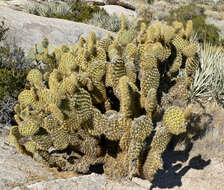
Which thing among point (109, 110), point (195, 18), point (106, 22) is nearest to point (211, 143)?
point (109, 110)

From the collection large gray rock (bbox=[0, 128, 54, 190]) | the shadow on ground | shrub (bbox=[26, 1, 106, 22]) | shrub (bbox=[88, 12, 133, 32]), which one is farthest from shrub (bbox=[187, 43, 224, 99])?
shrub (bbox=[26, 1, 106, 22])

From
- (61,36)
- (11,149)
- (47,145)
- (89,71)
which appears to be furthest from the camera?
(61,36)

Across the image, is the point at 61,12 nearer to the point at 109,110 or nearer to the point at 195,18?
the point at 109,110

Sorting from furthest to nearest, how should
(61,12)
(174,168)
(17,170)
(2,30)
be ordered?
1. (61,12)
2. (2,30)
3. (174,168)
4. (17,170)

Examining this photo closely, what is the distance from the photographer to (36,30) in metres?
6.25

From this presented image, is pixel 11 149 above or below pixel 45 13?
below

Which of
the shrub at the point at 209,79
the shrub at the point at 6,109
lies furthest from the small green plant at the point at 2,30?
the shrub at the point at 209,79

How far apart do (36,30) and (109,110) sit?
438cm

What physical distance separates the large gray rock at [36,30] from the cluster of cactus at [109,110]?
2.78 metres

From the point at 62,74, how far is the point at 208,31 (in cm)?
975

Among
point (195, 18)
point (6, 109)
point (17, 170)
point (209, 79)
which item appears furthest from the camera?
point (195, 18)

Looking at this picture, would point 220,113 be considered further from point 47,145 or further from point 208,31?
point 208,31

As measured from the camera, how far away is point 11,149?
3.23m

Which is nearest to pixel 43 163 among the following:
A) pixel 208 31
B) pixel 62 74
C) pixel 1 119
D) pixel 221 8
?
pixel 62 74
